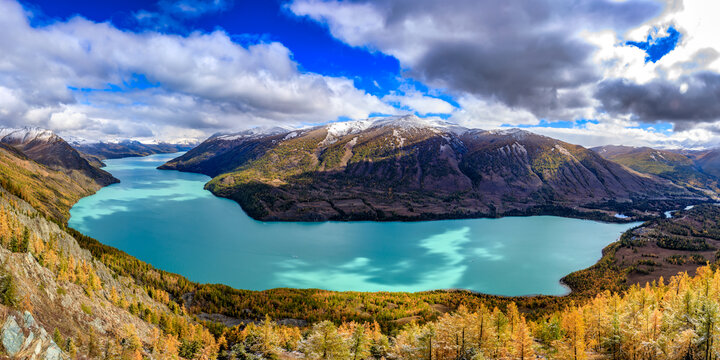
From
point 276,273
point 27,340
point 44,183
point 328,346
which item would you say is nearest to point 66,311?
point 27,340

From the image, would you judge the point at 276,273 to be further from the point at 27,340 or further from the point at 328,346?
the point at 27,340

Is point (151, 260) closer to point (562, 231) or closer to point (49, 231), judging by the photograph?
point (49, 231)

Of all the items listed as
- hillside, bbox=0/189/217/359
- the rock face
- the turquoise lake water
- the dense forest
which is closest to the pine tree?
the dense forest

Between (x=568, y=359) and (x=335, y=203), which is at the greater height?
(x=335, y=203)

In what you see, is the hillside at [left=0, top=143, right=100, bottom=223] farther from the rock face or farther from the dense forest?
the dense forest

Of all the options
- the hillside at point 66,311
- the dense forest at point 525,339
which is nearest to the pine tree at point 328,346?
the dense forest at point 525,339

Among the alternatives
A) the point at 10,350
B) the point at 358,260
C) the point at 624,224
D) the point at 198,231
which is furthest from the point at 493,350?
the point at 624,224
